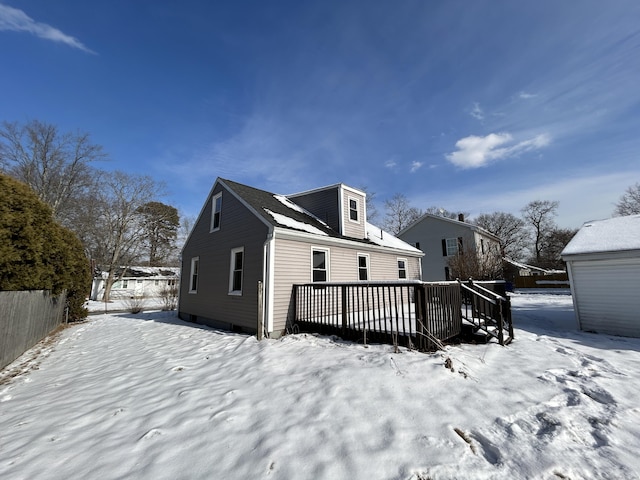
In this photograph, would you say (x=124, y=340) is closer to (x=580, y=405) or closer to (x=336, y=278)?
(x=336, y=278)

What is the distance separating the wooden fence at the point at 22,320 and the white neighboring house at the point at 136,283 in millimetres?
22865

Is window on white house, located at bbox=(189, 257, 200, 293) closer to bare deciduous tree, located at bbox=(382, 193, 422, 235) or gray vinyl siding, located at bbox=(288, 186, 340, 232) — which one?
gray vinyl siding, located at bbox=(288, 186, 340, 232)

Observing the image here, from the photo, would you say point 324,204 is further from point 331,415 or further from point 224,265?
point 331,415

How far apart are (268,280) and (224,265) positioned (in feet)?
9.85

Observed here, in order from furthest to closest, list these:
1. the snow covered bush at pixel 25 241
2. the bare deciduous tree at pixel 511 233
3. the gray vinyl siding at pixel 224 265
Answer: the bare deciduous tree at pixel 511 233, the gray vinyl siding at pixel 224 265, the snow covered bush at pixel 25 241

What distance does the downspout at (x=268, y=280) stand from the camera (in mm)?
7887

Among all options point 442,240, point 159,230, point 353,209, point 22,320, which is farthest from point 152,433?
point 159,230

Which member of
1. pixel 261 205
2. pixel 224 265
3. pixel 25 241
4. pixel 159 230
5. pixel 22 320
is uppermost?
pixel 159 230

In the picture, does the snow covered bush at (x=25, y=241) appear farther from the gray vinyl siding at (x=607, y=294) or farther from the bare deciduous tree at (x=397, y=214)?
the bare deciduous tree at (x=397, y=214)

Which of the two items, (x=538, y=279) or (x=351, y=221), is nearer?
(x=351, y=221)

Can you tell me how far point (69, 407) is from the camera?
3949mm

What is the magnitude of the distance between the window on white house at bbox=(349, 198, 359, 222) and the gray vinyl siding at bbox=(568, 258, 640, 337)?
7606 mm

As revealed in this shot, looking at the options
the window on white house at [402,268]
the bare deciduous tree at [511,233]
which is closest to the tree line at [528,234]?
the bare deciduous tree at [511,233]

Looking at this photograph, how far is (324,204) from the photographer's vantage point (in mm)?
12633
